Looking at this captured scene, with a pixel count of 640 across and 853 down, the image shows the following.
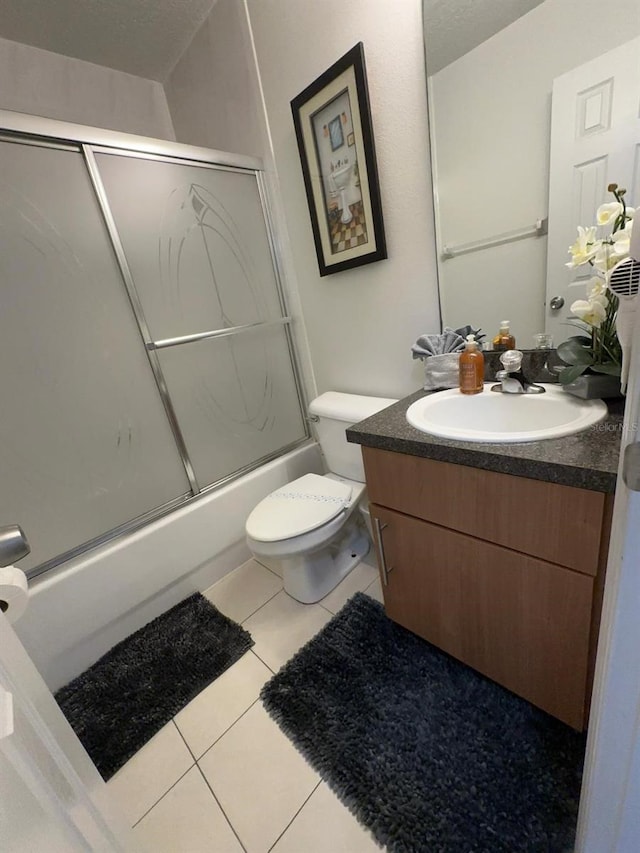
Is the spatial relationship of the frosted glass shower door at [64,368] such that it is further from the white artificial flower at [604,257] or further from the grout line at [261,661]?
the white artificial flower at [604,257]

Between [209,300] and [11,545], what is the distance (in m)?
1.33


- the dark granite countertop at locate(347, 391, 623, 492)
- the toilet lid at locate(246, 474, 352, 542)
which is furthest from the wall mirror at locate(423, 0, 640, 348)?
the toilet lid at locate(246, 474, 352, 542)

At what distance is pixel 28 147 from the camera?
3.59ft

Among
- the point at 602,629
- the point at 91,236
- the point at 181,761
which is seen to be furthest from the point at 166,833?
the point at 91,236

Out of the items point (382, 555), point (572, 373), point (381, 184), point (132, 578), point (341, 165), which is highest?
point (341, 165)

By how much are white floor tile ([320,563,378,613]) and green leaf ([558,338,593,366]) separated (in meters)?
1.12

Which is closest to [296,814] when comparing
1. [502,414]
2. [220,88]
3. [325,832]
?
[325,832]

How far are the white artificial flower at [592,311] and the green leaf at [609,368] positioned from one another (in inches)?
3.7

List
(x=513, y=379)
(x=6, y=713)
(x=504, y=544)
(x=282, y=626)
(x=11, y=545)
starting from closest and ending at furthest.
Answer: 1. (x=6, y=713)
2. (x=11, y=545)
3. (x=504, y=544)
4. (x=513, y=379)
5. (x=282, y=626)

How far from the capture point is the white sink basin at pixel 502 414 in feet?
2.54

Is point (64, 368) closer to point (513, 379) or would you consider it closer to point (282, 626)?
point (282, 626)

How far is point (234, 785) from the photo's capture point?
0.94 metres

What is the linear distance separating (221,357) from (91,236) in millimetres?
628

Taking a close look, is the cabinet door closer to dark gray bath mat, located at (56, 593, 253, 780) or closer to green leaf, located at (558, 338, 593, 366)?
green leaf, located at (558, 338, 593, 366)
